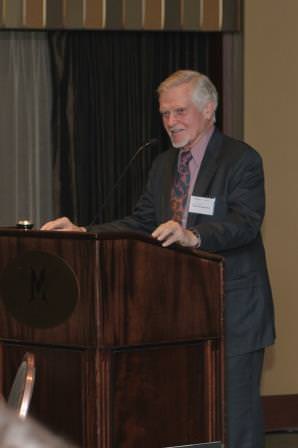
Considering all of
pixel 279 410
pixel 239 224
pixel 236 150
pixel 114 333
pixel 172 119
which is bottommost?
pixel 279 410

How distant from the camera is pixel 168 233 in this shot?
274cm

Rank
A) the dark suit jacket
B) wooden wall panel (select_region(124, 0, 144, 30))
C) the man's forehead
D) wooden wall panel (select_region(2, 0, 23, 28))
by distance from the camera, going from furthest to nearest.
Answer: wooden wall panel (select_region(124, 0, 144, 30)) < wooden wall panel (select_region(2, 0, 23, 28)) < the man's forehead < the dark suit jacket

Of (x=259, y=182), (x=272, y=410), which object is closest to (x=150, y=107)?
(x=272, y=410)

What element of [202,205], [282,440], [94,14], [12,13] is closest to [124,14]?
[94,14]

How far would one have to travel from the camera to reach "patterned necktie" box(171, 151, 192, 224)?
3430mm

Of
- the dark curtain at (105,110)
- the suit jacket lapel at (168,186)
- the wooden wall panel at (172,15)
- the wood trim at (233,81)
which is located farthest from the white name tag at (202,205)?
the wooden wall panel at (172,15)

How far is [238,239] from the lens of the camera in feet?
10.5

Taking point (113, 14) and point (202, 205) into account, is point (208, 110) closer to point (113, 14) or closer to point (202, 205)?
point (202, 205)

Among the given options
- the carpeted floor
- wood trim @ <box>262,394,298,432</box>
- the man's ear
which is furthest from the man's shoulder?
wood trim @ <box>262,394,298,432</box>

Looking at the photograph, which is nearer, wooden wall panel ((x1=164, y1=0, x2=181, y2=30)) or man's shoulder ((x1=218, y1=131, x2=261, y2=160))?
man's shoulder ((x1=218, y1=131, x2=261, y2=160))

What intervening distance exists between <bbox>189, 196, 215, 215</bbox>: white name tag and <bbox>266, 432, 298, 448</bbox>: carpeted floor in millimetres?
2570

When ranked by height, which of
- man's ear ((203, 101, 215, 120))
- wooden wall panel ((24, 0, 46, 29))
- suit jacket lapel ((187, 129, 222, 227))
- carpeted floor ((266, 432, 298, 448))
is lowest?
carpeted floor ((266, 432, 298, 448))

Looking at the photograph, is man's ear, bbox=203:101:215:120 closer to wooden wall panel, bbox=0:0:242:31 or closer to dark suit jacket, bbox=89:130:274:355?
dark suit jacket, bbox=89:130:274:355

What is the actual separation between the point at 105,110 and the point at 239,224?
2.76m
